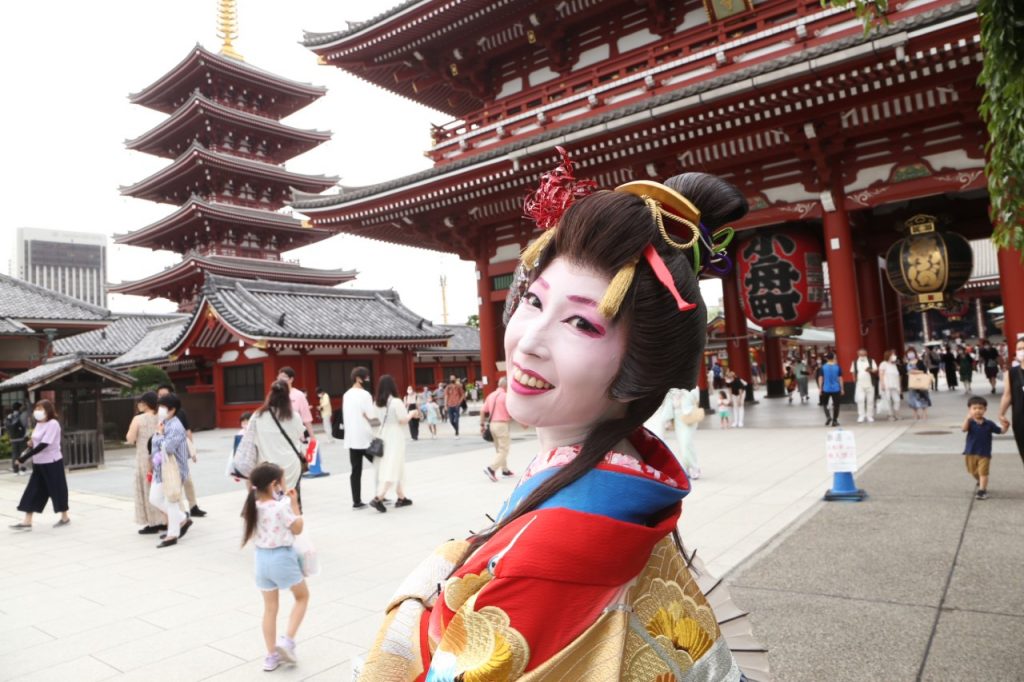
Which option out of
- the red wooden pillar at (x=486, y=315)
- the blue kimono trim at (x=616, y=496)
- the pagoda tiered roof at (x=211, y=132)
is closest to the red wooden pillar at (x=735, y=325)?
the red wooden pillar at (x=486, y=315)

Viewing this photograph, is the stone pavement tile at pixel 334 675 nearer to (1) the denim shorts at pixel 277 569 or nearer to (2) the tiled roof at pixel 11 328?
(1) the denim shorts at pixel 277 569

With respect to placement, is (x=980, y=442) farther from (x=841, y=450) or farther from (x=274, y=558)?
(x=274, y=558)

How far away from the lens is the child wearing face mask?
9.94ft

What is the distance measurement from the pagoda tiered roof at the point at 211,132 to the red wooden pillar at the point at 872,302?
74.5 feet

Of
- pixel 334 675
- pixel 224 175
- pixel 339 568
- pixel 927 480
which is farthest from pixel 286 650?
pixel 224 175

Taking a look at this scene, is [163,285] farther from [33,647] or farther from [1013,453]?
[1013,453]

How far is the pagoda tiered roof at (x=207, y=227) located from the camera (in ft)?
80.5

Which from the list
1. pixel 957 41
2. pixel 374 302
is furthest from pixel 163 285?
pixel 957 41

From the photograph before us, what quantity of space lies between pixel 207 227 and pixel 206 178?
2105 millimetres

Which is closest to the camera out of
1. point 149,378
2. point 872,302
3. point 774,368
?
point 872,302

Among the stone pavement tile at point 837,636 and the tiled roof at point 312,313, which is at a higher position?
the tiled roof at point 312,313

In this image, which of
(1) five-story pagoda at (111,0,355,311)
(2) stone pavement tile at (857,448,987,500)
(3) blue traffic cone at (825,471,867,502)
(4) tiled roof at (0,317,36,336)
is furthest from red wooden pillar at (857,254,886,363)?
(4) tiled roof at (0,317,36,336)

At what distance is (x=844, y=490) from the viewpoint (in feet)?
18.3

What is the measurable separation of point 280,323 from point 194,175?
1168cm
